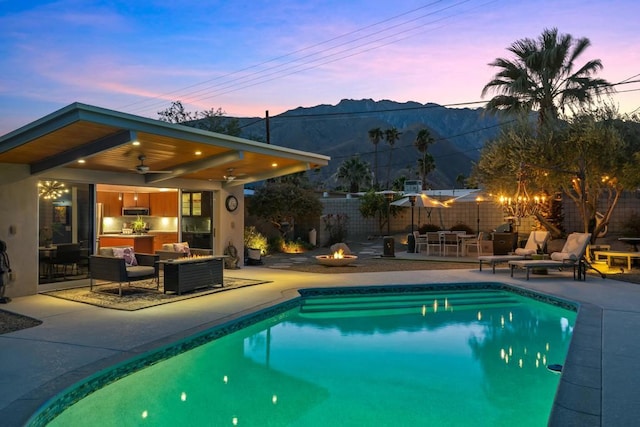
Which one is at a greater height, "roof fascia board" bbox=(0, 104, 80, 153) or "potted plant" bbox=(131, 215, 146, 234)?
"roof fascia board" bbox=(0, 104, 80, 153)

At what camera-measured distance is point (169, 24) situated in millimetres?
16078

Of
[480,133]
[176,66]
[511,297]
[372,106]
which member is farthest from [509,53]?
[372,106]

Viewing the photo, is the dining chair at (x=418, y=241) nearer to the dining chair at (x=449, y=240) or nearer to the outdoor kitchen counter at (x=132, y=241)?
the dining chair at (x=449, y=240)

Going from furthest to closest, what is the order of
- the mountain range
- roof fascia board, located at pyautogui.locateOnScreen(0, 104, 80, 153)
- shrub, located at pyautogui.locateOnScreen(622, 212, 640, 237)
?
the mountain range, shrub, located at pyautogui.locateOnScreen(622, 212, 640, 237), roof fascia board, located at pyautogui.locateOnScreen(0, 104, 80, 153)

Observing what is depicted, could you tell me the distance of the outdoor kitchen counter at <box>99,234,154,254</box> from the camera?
45.8 ft

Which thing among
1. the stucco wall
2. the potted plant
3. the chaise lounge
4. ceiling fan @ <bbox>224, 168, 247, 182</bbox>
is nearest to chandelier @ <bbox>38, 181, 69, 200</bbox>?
the stucco wall

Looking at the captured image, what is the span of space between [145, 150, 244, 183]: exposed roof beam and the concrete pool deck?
264cm

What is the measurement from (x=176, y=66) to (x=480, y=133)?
11545 cm

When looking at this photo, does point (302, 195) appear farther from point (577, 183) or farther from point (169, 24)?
point (577, 183)

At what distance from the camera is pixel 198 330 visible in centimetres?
625

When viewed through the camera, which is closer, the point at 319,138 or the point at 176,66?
the point at 176,66

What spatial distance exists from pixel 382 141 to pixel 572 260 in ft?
295

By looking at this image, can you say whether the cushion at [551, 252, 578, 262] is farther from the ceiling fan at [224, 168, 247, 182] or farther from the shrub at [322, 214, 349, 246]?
the shrub at [322, 214, 349, 246]

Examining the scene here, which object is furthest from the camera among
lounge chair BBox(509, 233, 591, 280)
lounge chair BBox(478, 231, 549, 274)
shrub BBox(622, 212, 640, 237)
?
shrub BBox(622, 212, 640, 237)
